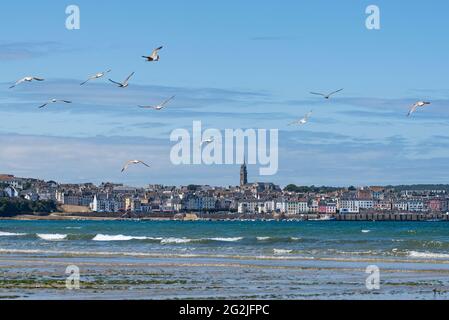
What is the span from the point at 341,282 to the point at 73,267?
1076 centimetres

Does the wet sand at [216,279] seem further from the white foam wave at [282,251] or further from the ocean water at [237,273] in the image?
the white foam wave at [282,251]

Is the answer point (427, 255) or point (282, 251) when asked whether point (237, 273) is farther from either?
point (282, 251)

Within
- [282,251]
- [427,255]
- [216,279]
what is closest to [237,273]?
[216,279]

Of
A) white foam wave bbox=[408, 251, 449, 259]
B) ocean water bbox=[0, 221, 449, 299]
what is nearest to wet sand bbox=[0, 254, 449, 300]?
ocean water bbox=[0, 221, 449, 299]

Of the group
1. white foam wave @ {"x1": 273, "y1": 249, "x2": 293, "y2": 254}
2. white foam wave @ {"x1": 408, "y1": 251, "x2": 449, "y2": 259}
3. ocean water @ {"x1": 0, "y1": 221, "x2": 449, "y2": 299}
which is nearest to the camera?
ocean water @ {"x1": 0, "y1": 221, "x2": 449, "y2": 299}

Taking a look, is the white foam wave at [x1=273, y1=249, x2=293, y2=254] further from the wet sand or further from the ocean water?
the wet sand

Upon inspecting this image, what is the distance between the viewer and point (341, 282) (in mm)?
34969

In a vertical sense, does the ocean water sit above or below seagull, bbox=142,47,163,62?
below

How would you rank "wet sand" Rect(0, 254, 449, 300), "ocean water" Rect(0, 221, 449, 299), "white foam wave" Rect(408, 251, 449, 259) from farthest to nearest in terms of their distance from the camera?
"white foam wave" Rect(408, 251, 449, 259)
"ocean water" Rect(0, 221, 449, 299)
"wet sand" Rect(0, 254, 449, 300)

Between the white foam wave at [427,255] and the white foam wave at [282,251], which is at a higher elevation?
the white foam wave at [282,251]

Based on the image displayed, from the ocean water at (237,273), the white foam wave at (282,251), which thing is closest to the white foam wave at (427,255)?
the ocean water at (237,273)

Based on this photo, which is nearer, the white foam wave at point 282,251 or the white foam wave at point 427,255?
the white foam wave at point 427,255
